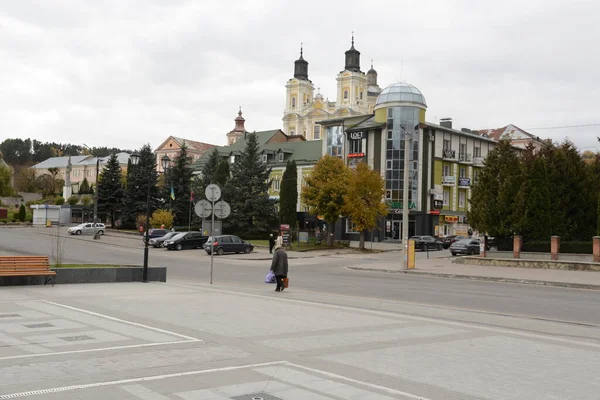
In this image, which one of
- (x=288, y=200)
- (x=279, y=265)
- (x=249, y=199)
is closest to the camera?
(x=279, y=265)

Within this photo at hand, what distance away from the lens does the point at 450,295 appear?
20.2m

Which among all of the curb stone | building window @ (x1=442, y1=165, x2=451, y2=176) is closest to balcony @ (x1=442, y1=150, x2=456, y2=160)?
building window @ (x1=442, y1=165, x2=451, y2=176)

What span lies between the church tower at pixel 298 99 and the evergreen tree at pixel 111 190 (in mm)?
59986

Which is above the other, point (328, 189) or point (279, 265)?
point (328, 189)

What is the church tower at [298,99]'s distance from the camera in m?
135

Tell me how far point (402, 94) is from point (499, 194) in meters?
29.0

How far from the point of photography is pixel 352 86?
126750 millimetres

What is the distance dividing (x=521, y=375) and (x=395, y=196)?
59075mm

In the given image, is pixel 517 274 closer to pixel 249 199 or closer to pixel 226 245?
pixel 226 245

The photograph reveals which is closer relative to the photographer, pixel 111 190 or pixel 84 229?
pixel 84 229

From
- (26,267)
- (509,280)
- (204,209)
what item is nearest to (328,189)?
(509,280)

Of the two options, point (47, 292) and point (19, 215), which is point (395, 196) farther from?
point (19, 215)

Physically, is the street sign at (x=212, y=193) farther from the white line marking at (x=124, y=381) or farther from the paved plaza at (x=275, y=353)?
the white line marking at (x=124, y=381)

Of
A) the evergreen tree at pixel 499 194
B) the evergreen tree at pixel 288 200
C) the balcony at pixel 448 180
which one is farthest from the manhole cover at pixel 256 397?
the balcony at pixel 448 180
